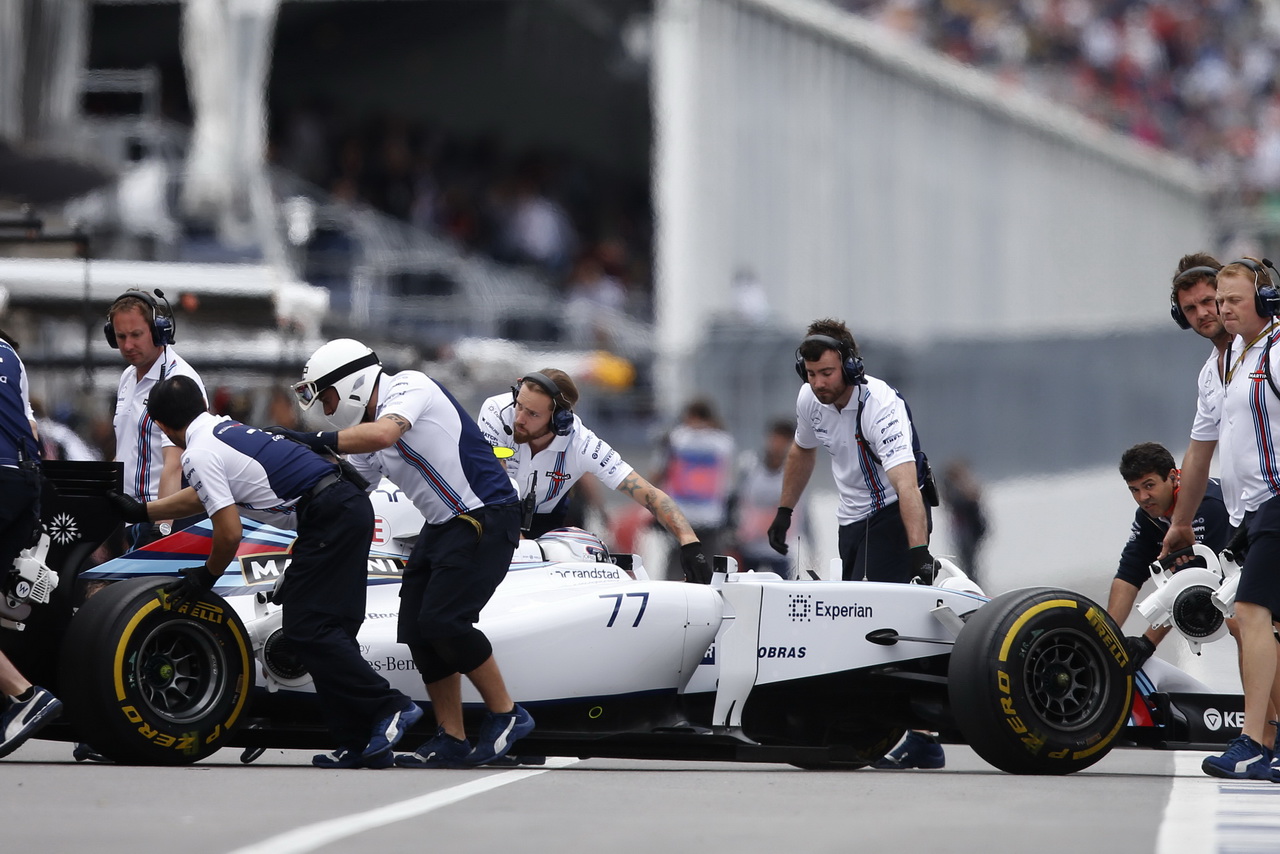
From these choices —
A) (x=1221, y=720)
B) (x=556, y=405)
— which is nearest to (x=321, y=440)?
(x=556, y=405)

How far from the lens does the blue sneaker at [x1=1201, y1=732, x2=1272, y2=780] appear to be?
735 centimetres

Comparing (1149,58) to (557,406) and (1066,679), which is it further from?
(1066,679)

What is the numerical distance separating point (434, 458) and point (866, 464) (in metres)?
1.90

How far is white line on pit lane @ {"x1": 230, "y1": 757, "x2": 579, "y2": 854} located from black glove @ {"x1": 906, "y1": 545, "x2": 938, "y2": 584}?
1716 mm

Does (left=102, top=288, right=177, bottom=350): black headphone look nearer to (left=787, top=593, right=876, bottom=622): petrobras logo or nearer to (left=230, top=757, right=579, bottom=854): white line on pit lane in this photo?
(left=230, top=757, right=579, bottom=854): white line on pit lane

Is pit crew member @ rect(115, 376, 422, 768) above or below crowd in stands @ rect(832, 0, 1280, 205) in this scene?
below

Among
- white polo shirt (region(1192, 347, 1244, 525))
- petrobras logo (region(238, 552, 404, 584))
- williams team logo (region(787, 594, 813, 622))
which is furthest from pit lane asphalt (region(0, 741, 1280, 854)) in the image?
white polo shirt (region(1192, 347, 1244, 525))

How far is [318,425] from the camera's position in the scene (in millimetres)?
8070

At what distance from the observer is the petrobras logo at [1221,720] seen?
8.06m

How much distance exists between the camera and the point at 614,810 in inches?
242

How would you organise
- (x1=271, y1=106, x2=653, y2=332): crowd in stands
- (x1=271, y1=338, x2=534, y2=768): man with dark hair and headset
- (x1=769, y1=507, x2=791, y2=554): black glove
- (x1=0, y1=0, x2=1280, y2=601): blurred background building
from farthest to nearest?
(x1=271, y1=106, x2=653, y2=332): crowd in stands < (x1=0, y1=0, x2=1280, y2=601): blurred background building < (x1=769, y1=507, x2=791, y2=554): black glove < (x1=271, y1=338, x2=534, y2=768): man with dark hair and headset

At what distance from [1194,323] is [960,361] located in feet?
32.0

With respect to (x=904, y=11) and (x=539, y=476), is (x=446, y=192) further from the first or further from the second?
(x=539, y=476)

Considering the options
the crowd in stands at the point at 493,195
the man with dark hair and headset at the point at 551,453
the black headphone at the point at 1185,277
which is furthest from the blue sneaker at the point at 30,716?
the crowd in stands at the point at 493,195
